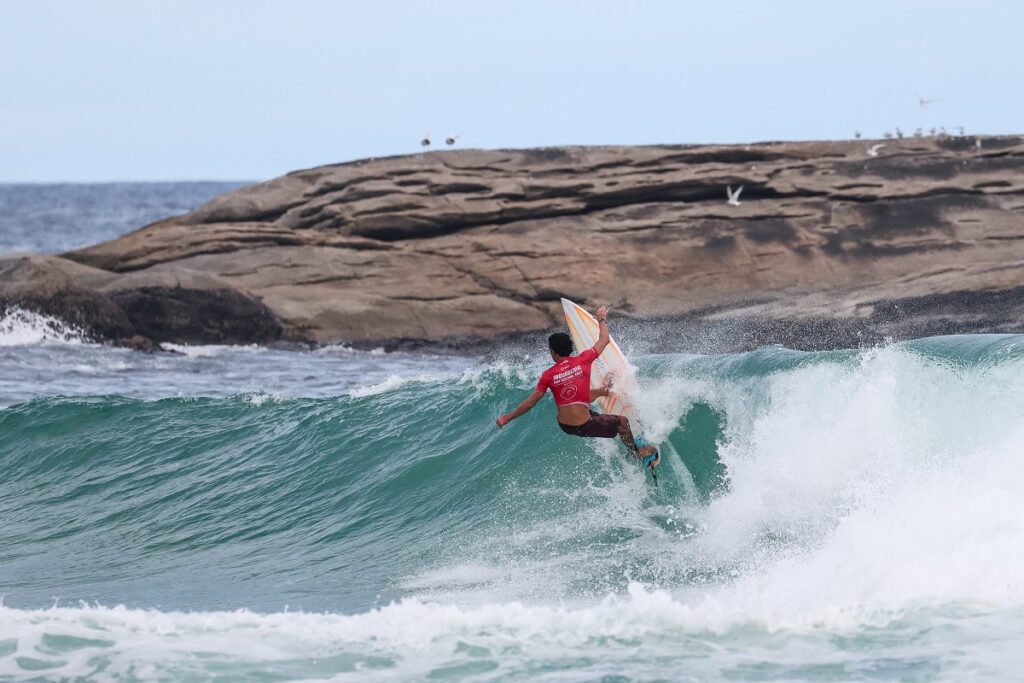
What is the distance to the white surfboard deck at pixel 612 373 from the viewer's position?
1056cm

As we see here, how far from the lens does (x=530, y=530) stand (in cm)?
1016

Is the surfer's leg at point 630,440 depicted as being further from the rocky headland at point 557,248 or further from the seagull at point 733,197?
the seagull at point 733,197

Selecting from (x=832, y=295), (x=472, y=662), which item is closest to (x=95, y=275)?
(x=832, y=295)

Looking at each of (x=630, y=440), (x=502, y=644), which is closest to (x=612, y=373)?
(x=630, y=440)

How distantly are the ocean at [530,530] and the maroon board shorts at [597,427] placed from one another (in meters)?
0.92

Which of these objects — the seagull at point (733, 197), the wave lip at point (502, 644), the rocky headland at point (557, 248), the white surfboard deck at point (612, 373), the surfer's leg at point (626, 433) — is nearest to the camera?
the wave lip at point (502, 644)

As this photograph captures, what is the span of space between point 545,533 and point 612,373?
159cm

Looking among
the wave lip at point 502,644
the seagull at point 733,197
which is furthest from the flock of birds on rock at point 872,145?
the wave lip at point 502,644

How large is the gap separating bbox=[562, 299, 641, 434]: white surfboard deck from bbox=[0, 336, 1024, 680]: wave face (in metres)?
0.46

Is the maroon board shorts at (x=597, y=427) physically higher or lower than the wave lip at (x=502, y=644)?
higher

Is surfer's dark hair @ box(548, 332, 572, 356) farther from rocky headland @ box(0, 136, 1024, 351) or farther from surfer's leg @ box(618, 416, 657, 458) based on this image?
rocky headland @ box(0, 136, 1024, 351)

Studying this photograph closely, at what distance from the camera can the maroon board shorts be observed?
9.30 metres

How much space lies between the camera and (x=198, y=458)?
1374cm

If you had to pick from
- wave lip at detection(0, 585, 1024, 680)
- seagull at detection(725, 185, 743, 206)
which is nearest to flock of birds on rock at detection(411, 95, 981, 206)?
seagull at detection(725, 185, 743, 206)
